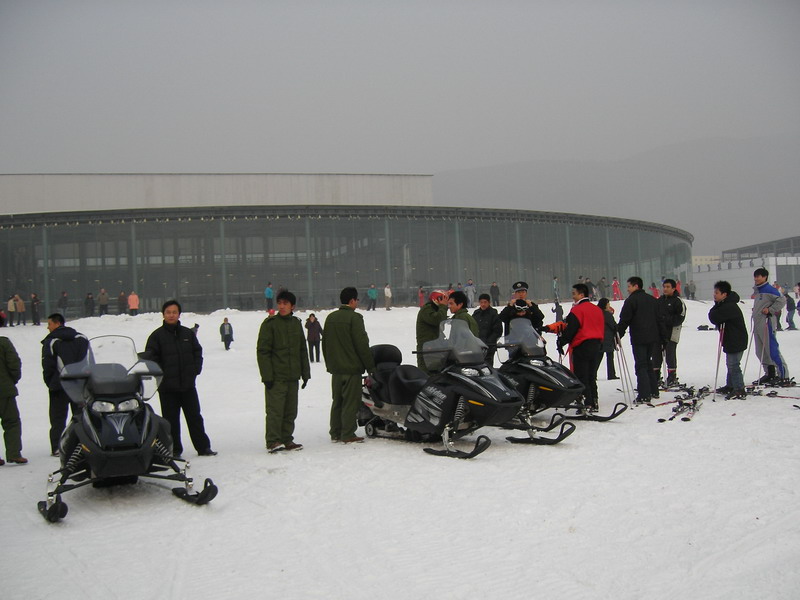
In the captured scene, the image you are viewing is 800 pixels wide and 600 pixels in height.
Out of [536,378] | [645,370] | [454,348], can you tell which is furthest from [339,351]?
[645,370]

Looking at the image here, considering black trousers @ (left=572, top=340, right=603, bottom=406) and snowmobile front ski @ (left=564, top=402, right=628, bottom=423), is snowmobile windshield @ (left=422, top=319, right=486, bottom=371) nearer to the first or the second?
snowmobile front ski @ (left=564, top=402, right=628, bottom=423)

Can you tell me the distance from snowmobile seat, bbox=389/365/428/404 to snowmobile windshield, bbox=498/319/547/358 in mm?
1321

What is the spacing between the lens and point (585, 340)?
10508mm

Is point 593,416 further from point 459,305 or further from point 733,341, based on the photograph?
point 733,341

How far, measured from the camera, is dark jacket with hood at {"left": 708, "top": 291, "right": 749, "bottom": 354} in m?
A: 10.9

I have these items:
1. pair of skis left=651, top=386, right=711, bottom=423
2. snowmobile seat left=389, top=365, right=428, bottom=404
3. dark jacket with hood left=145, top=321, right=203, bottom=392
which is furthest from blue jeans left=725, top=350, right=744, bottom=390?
dark jacket with hood left=145, top=321, right=203, bottom=392

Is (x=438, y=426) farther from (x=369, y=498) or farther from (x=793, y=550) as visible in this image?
(x=793, y=550)

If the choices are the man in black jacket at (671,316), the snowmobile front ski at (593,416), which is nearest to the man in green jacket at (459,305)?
the snowmobile front ski at (593,416)

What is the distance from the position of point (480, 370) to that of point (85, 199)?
4330 centimetres

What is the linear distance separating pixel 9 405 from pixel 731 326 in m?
9.63

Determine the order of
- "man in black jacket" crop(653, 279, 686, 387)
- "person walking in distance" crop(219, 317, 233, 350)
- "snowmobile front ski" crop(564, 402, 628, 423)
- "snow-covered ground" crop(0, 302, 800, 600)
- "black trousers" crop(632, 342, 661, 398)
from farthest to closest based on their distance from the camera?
"person walking in distance" crop(219, 317, 233, 350) < "man in black jacket" crop(653, 279, 686, 387) < "black trousers" crop(632, 342, 661, 398) < "snowmobile front ski" crop(564, 402, 628, 423) < "snow-covered ground" crop(0, 302, 800, 600)

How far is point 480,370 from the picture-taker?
848 centimetres

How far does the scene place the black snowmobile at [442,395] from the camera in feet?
26.5

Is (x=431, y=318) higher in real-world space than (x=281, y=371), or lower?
higher
